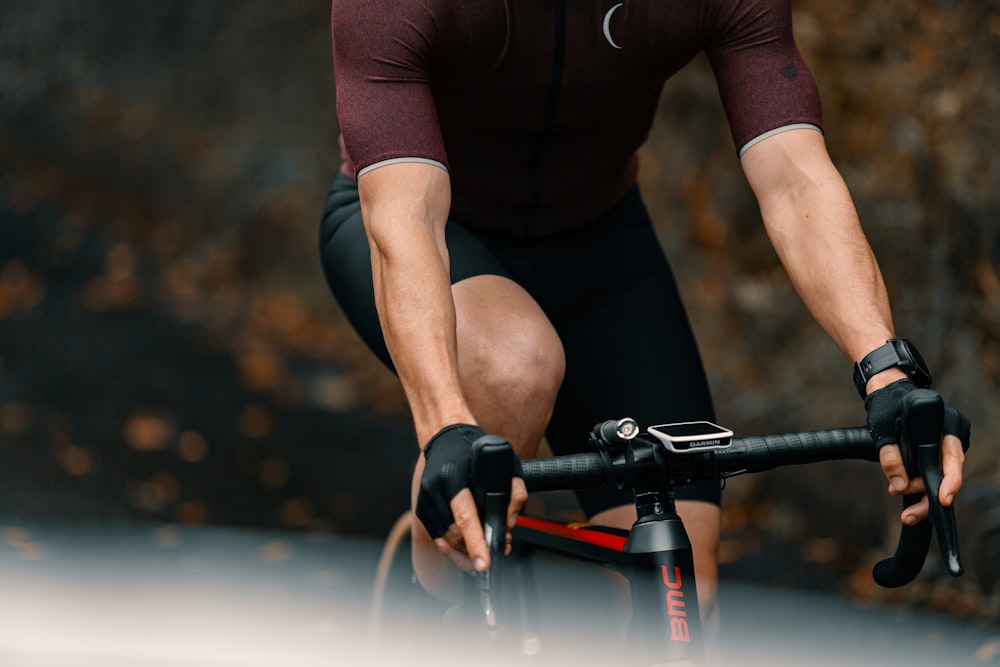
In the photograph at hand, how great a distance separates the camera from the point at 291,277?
348 inches

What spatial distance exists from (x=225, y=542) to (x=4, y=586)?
108 centimetres

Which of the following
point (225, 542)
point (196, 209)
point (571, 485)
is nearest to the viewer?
point (571, 485)

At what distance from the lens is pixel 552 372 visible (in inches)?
91.9

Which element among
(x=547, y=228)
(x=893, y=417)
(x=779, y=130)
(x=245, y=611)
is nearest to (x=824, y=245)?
(x=779, y=130)

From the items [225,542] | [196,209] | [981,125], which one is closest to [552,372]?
[981,125]

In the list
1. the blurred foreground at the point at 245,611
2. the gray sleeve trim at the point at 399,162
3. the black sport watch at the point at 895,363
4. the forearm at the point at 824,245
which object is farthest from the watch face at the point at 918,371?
the blurred foreground at the point at 245,611

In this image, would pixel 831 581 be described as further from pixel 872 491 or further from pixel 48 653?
pixel 48 653

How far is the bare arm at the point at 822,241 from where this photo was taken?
85.7 inches

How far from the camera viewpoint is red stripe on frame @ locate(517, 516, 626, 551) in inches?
89.3

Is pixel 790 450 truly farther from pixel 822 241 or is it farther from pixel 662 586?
pixel 822 241

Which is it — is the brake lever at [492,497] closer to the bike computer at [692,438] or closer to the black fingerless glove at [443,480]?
the black fingerless glove at [443,480]

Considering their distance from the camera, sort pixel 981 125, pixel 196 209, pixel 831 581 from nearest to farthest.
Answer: pixel 981 125 < pixel 831 581 < pixel 196 209

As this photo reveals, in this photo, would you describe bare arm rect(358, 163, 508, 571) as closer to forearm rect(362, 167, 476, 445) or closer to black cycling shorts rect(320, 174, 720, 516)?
forearm rect(362, 167, 476, 445)

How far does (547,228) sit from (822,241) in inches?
27.2
